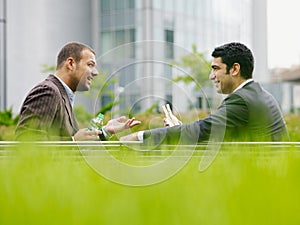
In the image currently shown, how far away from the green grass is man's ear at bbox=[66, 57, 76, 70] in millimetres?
1278

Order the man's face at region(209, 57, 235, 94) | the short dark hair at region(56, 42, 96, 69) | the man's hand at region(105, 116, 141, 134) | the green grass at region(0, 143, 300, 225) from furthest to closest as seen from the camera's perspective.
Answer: the short dark hair at region(56, 42, 96, 69) < the man's face at region(209, 57, 235, 94) < the man's hand at region(105, 116, 141, 134) < the green grass at region(0, 143, 300, 225)

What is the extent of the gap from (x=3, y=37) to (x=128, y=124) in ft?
86.4

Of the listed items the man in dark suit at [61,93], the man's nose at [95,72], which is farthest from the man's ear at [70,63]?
the man's nose at [95,72]

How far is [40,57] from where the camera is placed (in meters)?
28.4

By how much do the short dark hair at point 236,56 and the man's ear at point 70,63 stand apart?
1.72 feet

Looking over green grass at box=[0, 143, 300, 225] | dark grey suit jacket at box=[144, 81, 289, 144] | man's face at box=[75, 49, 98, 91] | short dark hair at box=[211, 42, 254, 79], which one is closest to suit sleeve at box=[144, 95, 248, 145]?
dark grey suit jacket at box=[144, 81, 289, 144]

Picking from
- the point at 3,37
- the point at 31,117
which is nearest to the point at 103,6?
the point at 3,37

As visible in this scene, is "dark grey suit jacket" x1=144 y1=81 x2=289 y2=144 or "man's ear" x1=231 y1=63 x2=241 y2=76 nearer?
"dark grey suit jacket" x1=144 y1=81 x2=289 y2=144

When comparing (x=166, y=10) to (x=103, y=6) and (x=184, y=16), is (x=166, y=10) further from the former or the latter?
(x=103, y=6)

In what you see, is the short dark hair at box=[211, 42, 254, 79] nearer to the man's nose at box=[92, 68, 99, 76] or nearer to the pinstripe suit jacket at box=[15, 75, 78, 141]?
the man's nose at box=[92, 68, 99, 76]

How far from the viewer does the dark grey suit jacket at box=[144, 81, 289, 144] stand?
5.46 ft

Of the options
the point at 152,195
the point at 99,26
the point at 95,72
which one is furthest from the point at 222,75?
the point at 99,26

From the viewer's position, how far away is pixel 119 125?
5.83 feet

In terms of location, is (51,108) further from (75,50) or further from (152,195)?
(152,195)
